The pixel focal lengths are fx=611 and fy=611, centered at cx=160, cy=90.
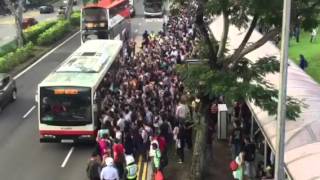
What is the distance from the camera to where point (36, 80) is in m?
34.1

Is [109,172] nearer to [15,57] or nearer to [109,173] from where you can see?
[109,173]

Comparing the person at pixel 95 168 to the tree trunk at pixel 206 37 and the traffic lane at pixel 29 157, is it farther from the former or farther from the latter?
the tree trunk at pixel 206 37

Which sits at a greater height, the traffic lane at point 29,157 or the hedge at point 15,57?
the hedge at point 15,57

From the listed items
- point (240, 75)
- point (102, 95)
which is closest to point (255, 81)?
point (240, 75)

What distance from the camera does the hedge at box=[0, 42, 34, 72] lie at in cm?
3612

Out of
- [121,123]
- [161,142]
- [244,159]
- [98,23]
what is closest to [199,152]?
[161,142]

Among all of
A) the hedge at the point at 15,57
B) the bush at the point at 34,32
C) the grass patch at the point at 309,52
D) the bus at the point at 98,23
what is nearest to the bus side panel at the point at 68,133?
the grass patch at the point at 309,52

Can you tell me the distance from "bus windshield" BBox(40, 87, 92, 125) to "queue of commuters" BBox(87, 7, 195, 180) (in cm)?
81

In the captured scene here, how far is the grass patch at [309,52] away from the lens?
3330 cm

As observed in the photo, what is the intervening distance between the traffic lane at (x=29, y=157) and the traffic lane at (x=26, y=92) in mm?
675

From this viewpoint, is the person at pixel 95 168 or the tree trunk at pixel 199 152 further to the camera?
the tree trunk at pixel 199 152

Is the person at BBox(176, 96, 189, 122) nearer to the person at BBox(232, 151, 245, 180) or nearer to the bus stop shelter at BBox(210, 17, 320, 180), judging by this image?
the bus stop shelter at BBox(210, 17, 320, 180)

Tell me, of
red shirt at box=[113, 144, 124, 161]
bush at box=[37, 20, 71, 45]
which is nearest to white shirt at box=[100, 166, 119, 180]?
red shirt at box=[113, 144, 124, 161]

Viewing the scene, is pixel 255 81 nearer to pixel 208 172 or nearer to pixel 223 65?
pixel 223 65
